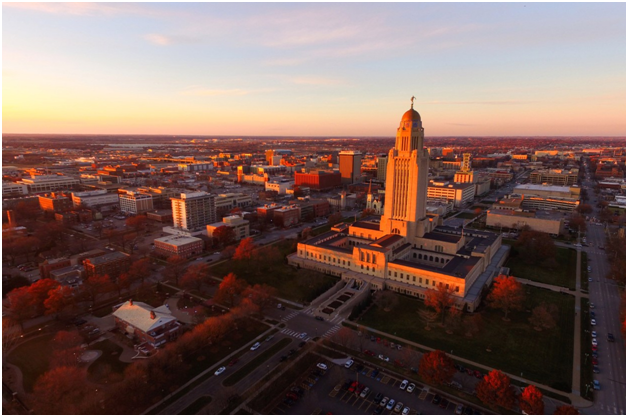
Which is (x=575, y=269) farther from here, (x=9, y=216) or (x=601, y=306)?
(x=9, y=216)

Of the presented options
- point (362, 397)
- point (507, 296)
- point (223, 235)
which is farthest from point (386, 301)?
point (223, 235)

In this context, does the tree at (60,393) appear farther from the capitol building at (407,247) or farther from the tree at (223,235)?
the tree at (223,235)

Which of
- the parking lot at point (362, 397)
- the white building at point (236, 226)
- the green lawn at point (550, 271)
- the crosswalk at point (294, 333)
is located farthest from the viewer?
the white building at point (236, 226)

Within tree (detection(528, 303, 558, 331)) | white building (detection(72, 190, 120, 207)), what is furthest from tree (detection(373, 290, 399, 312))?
white building (detection(72, 190, 120, 207))

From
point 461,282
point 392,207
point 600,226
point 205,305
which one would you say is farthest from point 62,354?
point 600,226

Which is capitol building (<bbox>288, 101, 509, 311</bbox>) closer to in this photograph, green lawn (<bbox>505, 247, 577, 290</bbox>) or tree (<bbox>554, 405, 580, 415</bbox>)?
green lawn (<bbox>505, 247, 577, 290</bbox>)

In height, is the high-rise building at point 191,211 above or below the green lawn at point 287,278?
above

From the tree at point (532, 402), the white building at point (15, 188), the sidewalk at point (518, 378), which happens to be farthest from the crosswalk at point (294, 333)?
the white building at point (15, 188)
